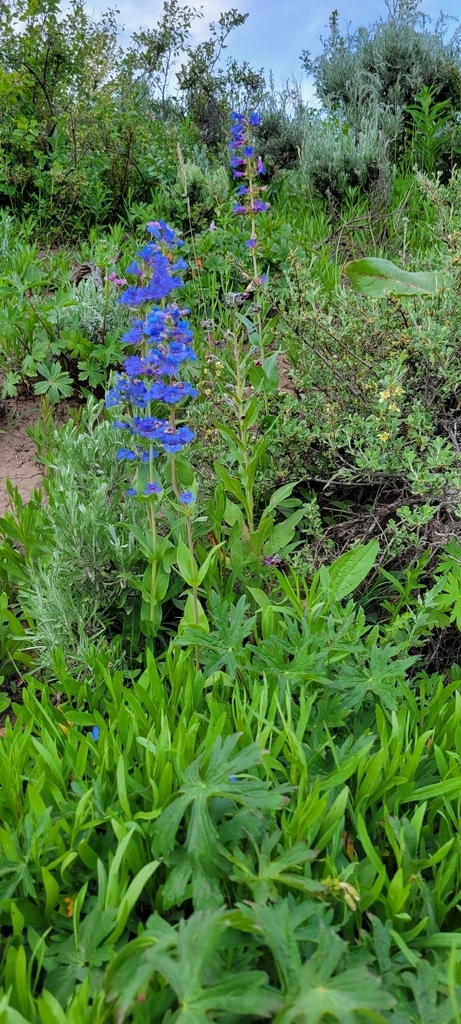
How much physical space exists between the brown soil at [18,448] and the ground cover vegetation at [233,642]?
0.32ft

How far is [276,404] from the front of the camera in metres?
2.88

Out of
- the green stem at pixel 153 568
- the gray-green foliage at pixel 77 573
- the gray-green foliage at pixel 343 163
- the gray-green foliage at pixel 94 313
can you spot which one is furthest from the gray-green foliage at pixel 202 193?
the green stem at pixel 153 568

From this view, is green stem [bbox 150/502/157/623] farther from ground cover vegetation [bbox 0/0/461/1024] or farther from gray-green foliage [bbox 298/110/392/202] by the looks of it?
gray-green foliage [bbox 298/110/392/202]

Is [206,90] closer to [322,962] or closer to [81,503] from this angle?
[81,503]

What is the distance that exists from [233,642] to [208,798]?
20.4 inches

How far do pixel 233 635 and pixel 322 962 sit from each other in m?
0.82

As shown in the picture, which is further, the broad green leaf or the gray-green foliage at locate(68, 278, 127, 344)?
the gray-green foliage at locate(68, 278, 127, 344)

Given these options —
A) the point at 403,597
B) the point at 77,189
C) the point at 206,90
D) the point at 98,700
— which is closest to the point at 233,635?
the point at 98,700

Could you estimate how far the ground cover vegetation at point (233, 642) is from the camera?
3.54 ft

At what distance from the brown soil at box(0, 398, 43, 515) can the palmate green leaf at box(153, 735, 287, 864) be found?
7.02ft

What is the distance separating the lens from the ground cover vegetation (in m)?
1.08

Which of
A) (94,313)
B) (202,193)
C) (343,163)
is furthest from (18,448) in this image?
(343,163)

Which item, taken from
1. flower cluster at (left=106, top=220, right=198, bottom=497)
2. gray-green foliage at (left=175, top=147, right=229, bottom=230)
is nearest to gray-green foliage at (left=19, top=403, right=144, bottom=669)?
flower cluster at (left=106, top=220, right=198, bottom=497)

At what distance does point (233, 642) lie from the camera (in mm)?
1697
